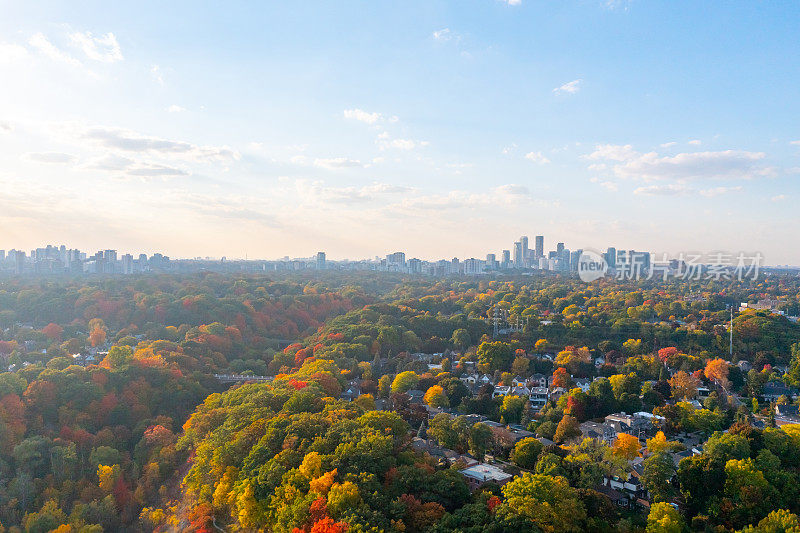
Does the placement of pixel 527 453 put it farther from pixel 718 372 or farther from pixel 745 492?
pixel 718 372

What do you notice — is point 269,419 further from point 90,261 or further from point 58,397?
point 90,261

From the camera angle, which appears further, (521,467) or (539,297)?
(539,297)

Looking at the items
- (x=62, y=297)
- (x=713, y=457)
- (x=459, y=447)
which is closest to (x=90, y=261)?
(x=62, y=297)

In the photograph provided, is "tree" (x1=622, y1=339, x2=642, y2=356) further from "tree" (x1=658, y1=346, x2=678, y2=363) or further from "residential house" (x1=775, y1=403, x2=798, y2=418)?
"residential house" (x1=775, y1=403, x2=798, y2=418)

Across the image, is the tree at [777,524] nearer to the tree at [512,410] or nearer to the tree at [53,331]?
the tree at [512,410]

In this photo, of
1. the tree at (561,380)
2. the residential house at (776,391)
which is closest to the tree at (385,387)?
the tree at (561,380)

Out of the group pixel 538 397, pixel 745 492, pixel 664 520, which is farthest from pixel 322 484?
pixel 538 397
